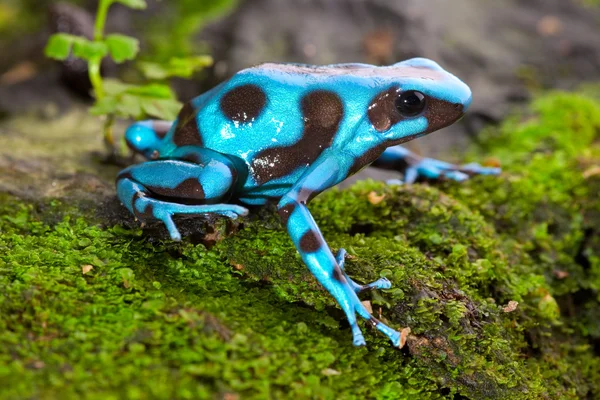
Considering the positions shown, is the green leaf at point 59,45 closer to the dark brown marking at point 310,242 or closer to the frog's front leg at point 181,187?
the frog's front leg at point 181,187

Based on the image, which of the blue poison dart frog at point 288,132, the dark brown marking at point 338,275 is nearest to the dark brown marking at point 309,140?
the blue poison dart frog at point 288,132

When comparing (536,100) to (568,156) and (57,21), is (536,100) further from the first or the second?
(57,21)

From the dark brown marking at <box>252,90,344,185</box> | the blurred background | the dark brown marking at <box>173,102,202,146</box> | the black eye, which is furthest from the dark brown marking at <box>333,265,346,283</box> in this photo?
the blurred background

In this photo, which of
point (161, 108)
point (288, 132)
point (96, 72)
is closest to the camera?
point (288, 132)

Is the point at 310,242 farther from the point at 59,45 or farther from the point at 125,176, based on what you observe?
the point at 59,45

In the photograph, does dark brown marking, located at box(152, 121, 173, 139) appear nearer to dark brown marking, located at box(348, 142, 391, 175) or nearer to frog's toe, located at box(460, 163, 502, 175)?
dark brown marking, located at box(348, 142, 391, 175)

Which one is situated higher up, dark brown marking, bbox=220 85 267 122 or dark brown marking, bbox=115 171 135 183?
dark brown marking, bbox=220 85 267 122

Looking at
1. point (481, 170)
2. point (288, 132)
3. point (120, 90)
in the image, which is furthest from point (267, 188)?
point (481, 170)
